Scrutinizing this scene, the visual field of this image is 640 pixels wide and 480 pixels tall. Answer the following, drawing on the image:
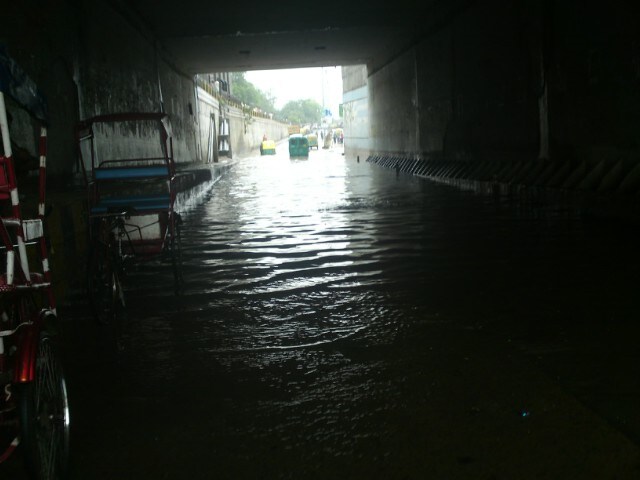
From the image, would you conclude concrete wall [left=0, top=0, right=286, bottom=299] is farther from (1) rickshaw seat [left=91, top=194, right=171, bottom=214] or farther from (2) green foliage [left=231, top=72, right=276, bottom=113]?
(2) green foliage [left=231, top=72, right=276, bottom=113]

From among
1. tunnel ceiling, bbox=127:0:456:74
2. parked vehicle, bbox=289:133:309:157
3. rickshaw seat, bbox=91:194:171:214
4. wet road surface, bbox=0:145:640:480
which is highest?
tunnel ceiling, bbox=127:0:456:74

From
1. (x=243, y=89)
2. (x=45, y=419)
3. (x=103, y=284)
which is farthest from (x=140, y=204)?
(x=243, y=89)

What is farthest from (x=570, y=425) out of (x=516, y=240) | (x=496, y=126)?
(x=496, y=126)

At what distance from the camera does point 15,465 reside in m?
3.27

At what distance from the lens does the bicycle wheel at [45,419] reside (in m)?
2.55

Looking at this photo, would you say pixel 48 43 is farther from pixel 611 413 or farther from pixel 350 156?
pixel 350 156

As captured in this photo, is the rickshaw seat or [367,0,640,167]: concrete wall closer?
the rickshaw seat

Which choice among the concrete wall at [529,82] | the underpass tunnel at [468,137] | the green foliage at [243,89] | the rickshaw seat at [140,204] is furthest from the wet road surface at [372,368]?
the green foliage at [243,89]

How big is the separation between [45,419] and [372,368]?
213 cm

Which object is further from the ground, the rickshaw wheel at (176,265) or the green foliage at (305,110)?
the green foliage at (305,110)

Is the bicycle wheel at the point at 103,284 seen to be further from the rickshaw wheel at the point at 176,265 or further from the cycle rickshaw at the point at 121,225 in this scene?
the rickshaw wheel at the point at 176,265

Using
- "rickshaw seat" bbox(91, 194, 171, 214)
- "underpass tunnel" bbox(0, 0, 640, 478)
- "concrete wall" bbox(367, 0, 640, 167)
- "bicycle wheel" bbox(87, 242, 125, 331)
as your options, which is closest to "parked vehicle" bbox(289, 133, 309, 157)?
"underpass tunnel" bbox(0, 0, 640, 478)

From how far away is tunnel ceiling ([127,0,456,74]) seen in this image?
19.7 meters

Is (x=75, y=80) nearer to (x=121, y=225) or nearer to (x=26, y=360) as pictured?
(x=121, y=225)
